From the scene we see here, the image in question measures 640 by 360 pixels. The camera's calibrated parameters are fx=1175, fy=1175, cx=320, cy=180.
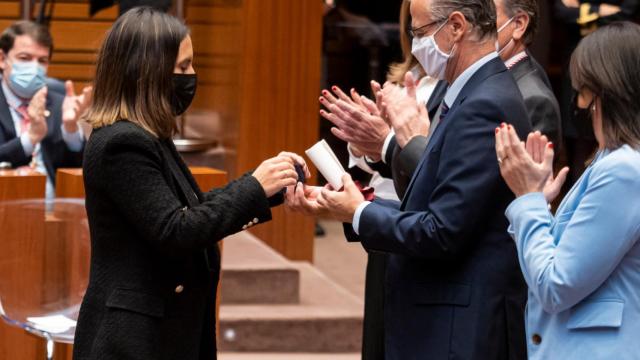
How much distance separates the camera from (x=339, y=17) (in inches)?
343

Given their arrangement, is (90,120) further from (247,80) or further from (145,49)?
(247,80)

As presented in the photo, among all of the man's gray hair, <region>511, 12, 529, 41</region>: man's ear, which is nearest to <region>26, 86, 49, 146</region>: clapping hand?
<region>511, 12, 529, 41</region>: man's ear

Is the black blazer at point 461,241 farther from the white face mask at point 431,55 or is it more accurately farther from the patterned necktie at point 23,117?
the patterned necktie at point 23,117

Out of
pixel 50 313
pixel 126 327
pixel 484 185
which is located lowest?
pixel 50 313

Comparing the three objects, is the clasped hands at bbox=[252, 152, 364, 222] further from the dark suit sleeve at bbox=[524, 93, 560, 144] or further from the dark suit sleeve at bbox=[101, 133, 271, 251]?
the dark suit sleeve at bbox=[524, 93, 560, 144]

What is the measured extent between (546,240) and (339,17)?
645 cm

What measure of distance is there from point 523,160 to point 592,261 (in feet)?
0.85

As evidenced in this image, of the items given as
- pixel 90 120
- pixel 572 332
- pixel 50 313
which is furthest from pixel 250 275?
pixel 572 332

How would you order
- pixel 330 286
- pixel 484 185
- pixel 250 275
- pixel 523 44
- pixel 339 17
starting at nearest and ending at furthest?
pixel 484 185 → pixel 523 44 → pixel 250 275 → pixel 330 286 → pixel 339 17

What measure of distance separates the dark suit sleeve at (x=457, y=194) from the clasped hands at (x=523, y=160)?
0.41ft

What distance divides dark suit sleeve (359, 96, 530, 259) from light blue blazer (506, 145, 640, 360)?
16 cm

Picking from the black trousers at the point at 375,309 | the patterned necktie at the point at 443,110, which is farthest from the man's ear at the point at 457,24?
the black trousers at the point at 375,309

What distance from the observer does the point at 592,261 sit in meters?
2.31

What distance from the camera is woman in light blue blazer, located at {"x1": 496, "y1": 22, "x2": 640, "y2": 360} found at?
2316 millimetres
